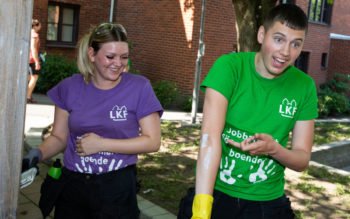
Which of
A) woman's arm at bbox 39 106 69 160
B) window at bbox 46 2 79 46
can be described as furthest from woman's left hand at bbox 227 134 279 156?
window at bbox 46 2 79 46

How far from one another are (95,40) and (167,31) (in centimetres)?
1166

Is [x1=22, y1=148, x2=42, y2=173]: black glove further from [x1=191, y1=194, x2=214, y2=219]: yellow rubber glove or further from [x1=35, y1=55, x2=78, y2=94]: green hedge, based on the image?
[x1=35, y1=55, x2=78, y2=94]: green hedge

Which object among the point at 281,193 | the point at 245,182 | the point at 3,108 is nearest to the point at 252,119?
the point at 245,182

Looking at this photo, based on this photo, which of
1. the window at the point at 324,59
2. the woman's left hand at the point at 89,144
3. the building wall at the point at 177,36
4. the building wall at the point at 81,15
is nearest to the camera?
the woman's left hand at the point at 89,144

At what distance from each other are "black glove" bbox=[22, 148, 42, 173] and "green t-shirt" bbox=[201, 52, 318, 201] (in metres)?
0.96

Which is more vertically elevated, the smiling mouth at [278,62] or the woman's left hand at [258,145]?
the smiling mouth at [278,62]

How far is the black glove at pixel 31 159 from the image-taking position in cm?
240

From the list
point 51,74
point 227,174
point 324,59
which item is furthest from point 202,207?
point 324,59

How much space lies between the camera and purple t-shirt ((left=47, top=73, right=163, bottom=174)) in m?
2.64

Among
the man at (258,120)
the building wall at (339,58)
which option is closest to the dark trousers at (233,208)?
the man at (258,120)

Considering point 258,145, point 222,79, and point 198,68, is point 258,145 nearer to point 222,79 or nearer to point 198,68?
point 222,79

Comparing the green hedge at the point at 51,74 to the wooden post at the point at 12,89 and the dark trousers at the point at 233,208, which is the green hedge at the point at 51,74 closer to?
the dark trousers at the point at 233,208

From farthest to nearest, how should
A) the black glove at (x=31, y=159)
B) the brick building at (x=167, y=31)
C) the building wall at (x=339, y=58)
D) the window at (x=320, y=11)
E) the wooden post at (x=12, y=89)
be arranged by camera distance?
the building wall at (x=339, y=58)
the window at (x=320, y=11)
the brick building at (x=167, y=31)
the black glove at (x=31, y=159)
the wooden post at (x=12, y=89)

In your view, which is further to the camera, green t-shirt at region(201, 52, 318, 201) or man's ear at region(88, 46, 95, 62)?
man's ear at region(88, 46, 95, 62)
